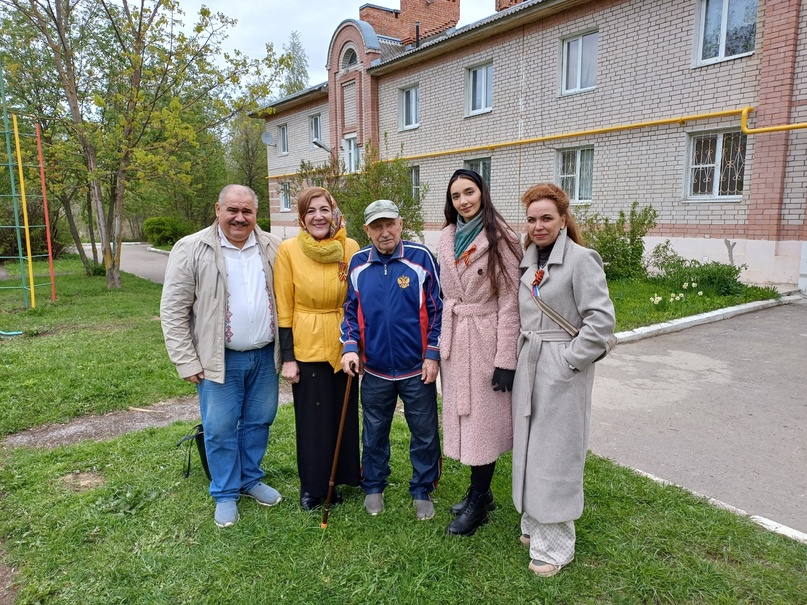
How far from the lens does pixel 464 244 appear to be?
2.80m

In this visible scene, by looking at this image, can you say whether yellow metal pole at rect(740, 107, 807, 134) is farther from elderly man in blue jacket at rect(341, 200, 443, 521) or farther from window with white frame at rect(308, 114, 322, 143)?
window with white frame at rect(308, 114, 322, 143)

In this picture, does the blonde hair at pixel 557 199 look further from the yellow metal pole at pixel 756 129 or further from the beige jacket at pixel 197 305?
the yellow metal pole at pixel 756 129

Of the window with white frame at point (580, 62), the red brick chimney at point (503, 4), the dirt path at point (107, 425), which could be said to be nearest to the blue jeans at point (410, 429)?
the dirt path at point (107, 425)

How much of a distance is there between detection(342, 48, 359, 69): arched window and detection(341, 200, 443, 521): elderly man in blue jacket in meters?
19.1

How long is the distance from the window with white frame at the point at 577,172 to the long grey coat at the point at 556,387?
11.4 metres

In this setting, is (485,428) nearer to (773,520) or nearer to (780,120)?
(773,520)

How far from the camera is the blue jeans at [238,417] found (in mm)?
3172

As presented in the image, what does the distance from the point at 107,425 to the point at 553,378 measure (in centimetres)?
399

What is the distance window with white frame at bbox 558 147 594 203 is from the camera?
13227 millimetres

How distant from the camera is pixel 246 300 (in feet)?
10.3

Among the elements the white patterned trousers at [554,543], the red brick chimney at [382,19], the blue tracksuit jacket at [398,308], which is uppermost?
the red brick chimney at [382,19]

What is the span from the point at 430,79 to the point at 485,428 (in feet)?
53.7

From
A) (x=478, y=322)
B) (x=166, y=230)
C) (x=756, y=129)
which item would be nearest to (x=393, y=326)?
(x=478, y=322)

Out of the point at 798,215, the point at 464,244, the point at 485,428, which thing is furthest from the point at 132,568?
the point at 798,215
